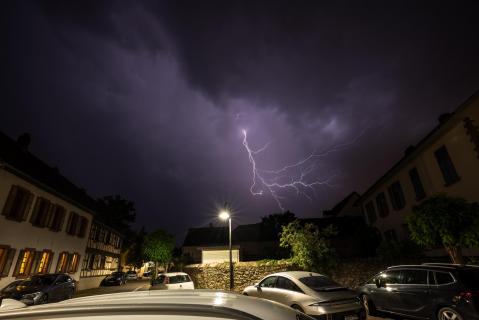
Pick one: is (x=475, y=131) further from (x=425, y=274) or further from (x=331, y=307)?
(x=331, y=307)

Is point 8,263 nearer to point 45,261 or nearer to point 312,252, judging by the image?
point 45,261

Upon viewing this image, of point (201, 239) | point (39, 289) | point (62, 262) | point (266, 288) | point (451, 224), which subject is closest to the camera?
point (266, 288)

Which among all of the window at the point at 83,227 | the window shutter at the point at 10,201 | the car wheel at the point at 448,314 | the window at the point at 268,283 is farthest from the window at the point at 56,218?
the car wheel at the point at 448,314

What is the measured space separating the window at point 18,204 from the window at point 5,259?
6.00ft

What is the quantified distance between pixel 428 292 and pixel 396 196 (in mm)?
17617

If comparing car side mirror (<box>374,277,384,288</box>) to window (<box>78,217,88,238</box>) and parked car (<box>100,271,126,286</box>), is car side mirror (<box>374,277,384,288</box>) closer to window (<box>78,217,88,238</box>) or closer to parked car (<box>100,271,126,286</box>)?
window (<box>78,217,88,238</box>)

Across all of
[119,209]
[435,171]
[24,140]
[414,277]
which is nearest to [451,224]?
[414,277]

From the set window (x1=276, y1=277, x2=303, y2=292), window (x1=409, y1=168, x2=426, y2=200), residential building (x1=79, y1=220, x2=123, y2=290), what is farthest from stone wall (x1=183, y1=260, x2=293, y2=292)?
residential building (x1=79, y1=220, x2=123, y2=290)

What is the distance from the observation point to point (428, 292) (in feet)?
24.7

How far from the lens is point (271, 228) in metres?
45.5

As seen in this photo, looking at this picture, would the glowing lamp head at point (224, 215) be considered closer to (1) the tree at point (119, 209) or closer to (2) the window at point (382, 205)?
(2) the window at point (382, 205)

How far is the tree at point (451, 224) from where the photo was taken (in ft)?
35.9

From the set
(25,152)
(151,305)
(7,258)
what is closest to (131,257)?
(25,152)

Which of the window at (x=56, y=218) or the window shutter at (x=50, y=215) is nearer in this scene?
the window shutter at (x=50, y=215)
